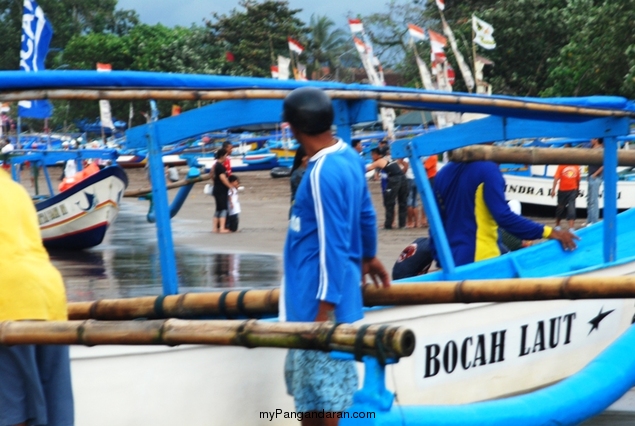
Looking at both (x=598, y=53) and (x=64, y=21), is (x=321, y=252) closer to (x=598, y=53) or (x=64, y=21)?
(x=598, y=53)

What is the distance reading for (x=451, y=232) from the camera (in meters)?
6.23

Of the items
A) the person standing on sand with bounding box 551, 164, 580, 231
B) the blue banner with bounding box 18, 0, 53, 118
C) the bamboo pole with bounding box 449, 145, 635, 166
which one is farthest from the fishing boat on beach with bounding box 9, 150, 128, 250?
the bamboo pole with bounding box 449, 145, 635, 166

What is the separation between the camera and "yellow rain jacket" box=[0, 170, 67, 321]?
3.33 m

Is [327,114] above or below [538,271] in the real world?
above

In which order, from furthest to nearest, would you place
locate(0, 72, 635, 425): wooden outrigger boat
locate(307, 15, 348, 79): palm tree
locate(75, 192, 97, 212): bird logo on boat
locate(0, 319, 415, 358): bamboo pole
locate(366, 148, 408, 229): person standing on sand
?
locate(307, 15, 348, 79): palm tree → locate(366, 148, 408, 229): person standing on sand → locate(75, 192, 97, 212): bird logo on boat → locate(0, 72, 635, 425): wooden outrigger boat → locate(0, 319, 415, 358): bamboo pole

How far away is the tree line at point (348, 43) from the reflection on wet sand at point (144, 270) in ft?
21.4

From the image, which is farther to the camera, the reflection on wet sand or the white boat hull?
the white boat hull

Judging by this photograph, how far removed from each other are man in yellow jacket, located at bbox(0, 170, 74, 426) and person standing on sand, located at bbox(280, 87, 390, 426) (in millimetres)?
938

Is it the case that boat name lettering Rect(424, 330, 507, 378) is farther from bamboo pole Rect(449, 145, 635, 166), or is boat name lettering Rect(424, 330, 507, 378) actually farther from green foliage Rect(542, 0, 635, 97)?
green foliage Rect(542, 0, 635, 97)

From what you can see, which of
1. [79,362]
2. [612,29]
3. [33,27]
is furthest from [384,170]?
[79,362]

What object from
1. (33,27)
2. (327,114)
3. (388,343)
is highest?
(33,27)

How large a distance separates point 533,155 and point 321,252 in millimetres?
3120

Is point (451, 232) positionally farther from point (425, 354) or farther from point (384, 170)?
point (384, 170)

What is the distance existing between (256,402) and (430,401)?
3.90 feet
